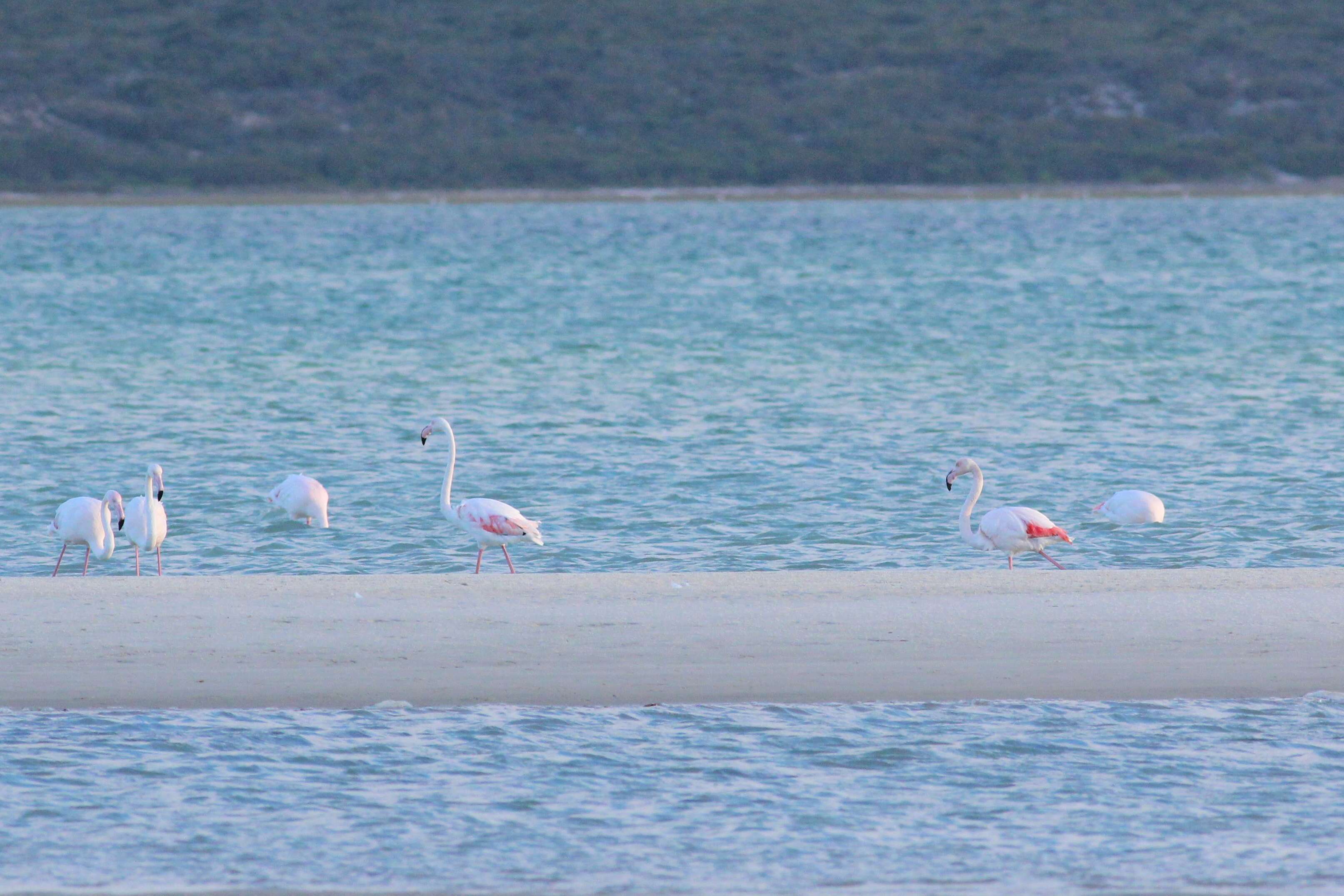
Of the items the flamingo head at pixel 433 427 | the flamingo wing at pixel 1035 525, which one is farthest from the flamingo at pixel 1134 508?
the flamingo head at pixel 433 427

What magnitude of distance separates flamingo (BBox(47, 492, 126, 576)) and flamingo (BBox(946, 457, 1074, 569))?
5216mm

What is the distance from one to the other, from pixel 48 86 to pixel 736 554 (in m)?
102

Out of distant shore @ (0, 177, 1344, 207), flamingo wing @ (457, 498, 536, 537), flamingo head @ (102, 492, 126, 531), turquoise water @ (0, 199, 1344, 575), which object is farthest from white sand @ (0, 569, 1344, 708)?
distant shore @ (0, 177, 1344, 207)

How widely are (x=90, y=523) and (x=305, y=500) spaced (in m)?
1.90

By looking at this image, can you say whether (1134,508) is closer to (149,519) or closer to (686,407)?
(149,519)

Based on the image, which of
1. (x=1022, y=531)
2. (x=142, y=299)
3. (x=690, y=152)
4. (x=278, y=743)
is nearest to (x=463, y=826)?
(x=278, y=743)

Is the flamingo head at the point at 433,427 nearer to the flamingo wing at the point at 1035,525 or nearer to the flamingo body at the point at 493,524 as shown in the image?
the flamingo body at the point at 493,524

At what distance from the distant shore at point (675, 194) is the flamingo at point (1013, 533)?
8985cm

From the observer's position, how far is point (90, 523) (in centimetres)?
1225

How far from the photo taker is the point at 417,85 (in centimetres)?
10888

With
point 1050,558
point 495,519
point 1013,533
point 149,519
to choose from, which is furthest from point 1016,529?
point 149,519

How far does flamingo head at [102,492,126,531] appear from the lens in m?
12.2

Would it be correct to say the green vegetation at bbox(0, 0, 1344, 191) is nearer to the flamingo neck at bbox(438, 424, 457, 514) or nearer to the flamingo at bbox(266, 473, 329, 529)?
the flamingo neck at bbox(438, 424, 457, 514)

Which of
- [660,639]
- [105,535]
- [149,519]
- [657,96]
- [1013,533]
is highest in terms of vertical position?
[657,96]
